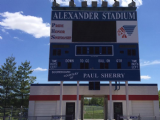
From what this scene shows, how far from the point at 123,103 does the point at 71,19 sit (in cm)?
1262

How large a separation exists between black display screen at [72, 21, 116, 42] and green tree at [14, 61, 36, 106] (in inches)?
862

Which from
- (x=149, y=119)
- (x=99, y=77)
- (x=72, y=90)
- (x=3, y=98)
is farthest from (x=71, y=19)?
(x=3, y=98)

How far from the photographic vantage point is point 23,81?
3838cm

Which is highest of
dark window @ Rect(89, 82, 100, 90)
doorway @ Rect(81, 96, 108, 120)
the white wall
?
dark window @ Rect(89, 82, 100, 90)

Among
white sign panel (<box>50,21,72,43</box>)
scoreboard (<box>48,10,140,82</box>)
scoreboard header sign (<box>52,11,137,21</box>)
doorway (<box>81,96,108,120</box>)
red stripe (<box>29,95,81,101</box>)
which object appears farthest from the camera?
doorway (<box>81,96,108,120</box>)

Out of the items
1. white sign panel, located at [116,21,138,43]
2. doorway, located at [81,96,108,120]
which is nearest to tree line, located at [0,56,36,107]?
doorway, located at [81,96,108,120]

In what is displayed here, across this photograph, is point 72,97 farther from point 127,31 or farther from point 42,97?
point 127,31

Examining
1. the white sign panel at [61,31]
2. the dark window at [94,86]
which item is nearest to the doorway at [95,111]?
the dark window at [94,86]

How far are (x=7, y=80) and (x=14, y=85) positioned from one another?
1889mm

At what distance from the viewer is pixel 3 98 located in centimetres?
3659

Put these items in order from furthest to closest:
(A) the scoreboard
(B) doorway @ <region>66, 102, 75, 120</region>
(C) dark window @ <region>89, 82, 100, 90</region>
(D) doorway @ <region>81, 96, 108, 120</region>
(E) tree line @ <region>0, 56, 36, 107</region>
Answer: (E) tree line @ <region>0, 56, 36, 107</region>
(D) doorway @ <region>81, 96, 108, 120</region>
(B) doorway @ <region>66, 102, 75, 120</region>
(C) dark window @ <region>89, 82, 100, 90</region>
(A) the scoreboard

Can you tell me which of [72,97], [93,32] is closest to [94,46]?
[93,32]

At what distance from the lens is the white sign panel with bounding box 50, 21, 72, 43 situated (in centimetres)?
2036

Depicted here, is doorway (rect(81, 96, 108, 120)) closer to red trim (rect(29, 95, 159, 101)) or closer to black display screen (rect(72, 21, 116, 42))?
red trim (rect(29, 95, 159, 101))
